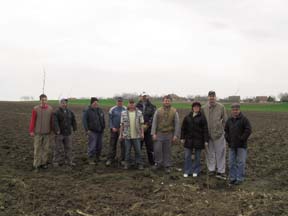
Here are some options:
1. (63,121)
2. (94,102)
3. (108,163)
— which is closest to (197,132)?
(108,163)

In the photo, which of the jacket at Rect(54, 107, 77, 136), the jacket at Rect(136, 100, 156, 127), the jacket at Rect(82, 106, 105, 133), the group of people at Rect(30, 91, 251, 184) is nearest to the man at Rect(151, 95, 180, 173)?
the group of people at Rect(30, 91, 251, 184)

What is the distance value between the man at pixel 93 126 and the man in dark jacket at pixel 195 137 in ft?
9.08

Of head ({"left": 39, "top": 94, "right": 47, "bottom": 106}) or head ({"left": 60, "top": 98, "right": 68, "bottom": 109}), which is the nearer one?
head ({"left": 39, "top": 94, "right": 47, "bottom": 106})

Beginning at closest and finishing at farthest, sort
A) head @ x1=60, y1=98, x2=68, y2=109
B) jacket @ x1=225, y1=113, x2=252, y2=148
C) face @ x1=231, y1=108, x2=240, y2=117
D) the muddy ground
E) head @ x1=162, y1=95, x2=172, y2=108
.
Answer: the muddy ground, jacket @ x1=225, y1=113, x2=252, y2=148, face @ x1=231, y1=108, x2=240, y2=117, head @ x1=162, y1=95, x2=172, y2=108, head @ x1=60, y1=98, x2=68, y2=109

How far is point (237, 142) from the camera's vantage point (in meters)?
8.51

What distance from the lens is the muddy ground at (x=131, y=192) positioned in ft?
21.1

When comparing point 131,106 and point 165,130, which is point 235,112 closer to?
point 165,130

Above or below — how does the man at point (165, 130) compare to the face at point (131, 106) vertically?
below

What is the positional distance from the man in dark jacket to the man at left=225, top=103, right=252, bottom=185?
0.71m

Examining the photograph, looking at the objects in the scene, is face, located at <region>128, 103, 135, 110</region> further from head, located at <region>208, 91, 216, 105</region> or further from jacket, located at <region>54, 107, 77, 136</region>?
head, located at <region>208, 91, 216, 105</region>

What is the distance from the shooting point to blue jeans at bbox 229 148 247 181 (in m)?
8.52

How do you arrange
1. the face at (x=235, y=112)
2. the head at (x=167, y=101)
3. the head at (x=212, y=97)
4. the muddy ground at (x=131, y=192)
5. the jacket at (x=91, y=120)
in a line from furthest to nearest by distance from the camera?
the jacket at (x=91, y=120), the head at (x=167, y=101), the head at (x=212, y=97), the face at (x=235, y=112), the muddy ground at (x=131, y=192)

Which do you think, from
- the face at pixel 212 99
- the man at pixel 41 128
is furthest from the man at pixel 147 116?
the man at pixel 41 128

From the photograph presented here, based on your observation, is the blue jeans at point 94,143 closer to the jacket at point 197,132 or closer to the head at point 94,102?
the head at point 94,102
